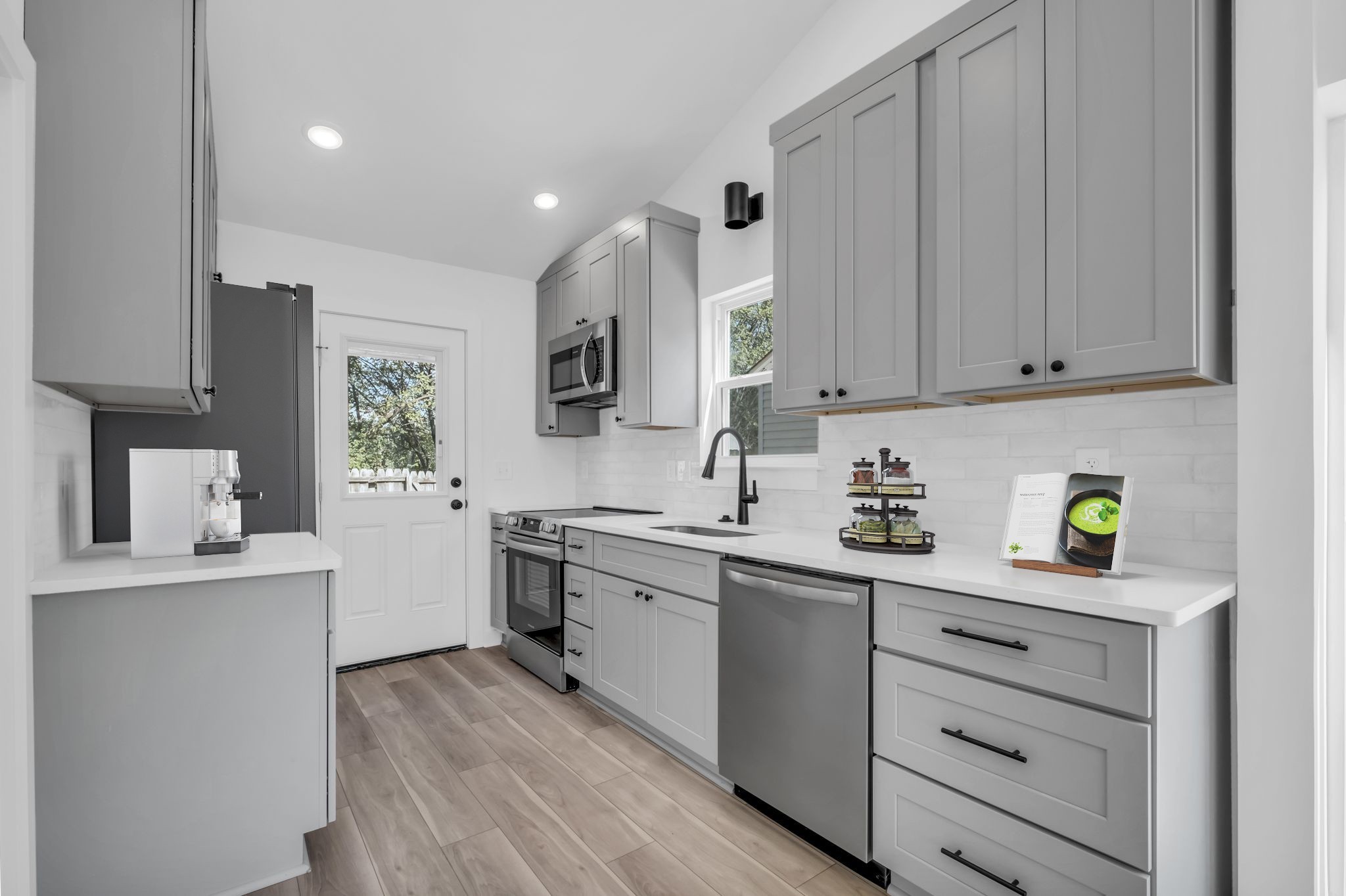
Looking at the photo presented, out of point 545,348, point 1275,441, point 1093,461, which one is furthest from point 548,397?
point 1275,441

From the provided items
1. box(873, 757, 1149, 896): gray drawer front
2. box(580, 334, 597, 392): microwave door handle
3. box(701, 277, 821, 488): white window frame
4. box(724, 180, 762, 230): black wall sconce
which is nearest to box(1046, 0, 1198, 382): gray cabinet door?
box(873, 757, 1149, 896): gray drawer front

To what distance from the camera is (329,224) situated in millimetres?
3430

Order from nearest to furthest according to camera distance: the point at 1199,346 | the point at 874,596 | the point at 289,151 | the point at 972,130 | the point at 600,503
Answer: the point at 1199,346
the point at 874,596
the point at 972,130
the point at 289,151
the point at 600,503

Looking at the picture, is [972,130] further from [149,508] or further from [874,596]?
[149,508]

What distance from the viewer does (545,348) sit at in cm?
414

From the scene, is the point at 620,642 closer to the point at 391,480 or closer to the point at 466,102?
the point at 391,480

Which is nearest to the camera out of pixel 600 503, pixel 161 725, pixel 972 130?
pixel 161 725

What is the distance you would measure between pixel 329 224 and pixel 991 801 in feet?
12.6

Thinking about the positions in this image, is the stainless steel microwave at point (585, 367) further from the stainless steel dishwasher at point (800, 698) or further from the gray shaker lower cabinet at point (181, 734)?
the gray shaker lower cabinet at point (181, 734)

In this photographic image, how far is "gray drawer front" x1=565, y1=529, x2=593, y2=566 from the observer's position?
301 cm

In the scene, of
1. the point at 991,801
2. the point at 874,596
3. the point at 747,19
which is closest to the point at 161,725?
the point at 874,596

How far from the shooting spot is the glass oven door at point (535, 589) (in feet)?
10.6

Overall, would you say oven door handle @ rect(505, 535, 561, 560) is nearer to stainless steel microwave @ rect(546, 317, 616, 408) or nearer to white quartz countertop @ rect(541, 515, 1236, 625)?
stainless steel microwave @ rect(546, 317, 616, 408)

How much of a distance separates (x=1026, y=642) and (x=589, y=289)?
2.93 metres
